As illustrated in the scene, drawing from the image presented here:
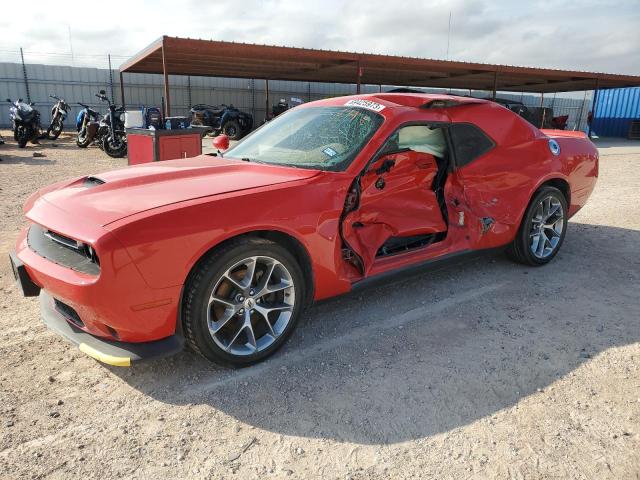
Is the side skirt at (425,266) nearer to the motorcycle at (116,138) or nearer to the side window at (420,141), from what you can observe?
the side window at (420,141)

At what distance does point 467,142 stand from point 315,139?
4.26 feet

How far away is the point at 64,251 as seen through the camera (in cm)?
256

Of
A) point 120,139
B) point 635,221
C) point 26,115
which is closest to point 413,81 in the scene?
point 120,139

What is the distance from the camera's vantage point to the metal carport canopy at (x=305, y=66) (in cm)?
1193

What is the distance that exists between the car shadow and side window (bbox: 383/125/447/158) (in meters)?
0.99

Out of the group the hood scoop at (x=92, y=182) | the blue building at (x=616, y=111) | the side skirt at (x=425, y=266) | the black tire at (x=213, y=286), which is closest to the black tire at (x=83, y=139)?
the hood scoop at (x=92, y=182)

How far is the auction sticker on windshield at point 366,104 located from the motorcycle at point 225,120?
16.0m

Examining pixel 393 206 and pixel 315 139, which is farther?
pixel 393 206

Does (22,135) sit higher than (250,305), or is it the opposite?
(22,135)

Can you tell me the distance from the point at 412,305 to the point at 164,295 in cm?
196

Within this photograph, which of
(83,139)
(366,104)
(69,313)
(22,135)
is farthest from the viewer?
(83,139)

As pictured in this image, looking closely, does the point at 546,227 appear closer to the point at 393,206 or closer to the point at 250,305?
the point at 393,206

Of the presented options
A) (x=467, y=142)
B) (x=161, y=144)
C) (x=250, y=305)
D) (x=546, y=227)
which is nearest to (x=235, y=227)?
(x=250, y=305)

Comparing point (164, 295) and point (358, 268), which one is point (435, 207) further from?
point (164, 295)
